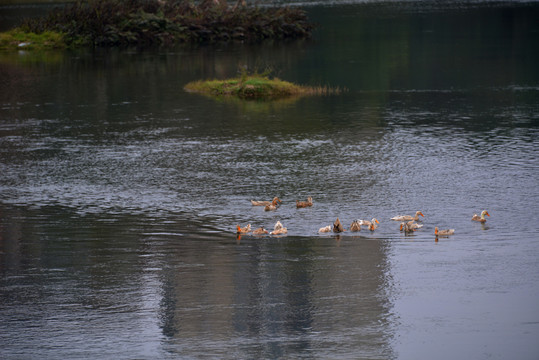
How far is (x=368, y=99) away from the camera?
34344mm

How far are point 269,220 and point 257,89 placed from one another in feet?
60.7

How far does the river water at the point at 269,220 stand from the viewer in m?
12.2

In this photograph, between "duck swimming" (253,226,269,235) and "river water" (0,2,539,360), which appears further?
"duck swimming" (253,226,269,235)

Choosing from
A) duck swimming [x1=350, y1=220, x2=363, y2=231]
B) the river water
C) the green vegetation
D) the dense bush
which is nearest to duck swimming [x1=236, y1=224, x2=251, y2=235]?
the river water

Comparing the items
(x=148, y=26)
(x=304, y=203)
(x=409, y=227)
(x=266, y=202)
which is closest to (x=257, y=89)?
(x=266, y=202)

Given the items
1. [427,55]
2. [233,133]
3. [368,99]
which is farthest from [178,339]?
[427,55]

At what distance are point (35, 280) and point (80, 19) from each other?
46607 millimetres

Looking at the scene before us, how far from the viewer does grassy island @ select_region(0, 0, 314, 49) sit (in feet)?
190

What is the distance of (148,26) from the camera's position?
58.7 m

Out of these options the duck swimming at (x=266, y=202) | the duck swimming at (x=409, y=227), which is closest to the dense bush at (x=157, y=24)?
the duck swimming at (x=266, y=202)

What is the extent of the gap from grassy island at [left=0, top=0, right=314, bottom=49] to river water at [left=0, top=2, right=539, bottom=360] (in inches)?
737

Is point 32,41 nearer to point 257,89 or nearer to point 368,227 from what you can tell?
point 257,89

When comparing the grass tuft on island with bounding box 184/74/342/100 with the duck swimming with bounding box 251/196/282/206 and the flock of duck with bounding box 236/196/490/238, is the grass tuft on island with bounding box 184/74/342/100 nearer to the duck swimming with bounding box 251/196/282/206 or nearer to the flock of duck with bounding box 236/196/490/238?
the duck swimming with bounding box 251/196/282/206

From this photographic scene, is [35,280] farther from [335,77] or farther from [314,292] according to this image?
[335,77]
